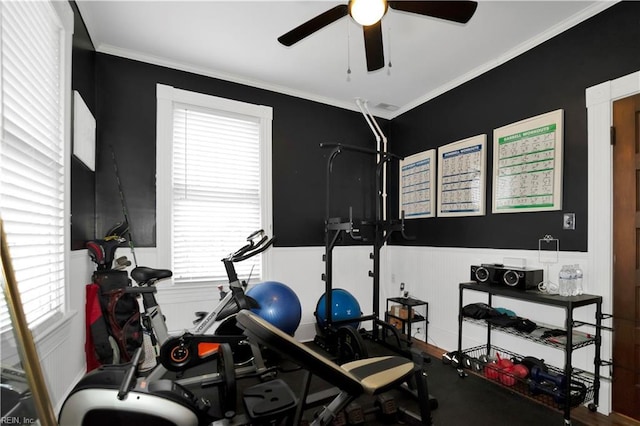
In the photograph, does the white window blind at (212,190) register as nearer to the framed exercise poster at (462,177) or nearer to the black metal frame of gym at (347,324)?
the black metal frame of gym at (347,324)

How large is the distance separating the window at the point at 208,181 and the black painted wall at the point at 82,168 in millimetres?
519

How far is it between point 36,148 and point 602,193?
354cm

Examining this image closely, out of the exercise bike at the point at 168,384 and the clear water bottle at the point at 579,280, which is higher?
the clear water bottle at the point at 579,280

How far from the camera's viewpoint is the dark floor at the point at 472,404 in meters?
2.04

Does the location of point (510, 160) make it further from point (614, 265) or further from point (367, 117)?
point (367, 117)

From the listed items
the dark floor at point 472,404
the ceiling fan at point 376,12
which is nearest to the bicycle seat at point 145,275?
the dark floor at point 472,404

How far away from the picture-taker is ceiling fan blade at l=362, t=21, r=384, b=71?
1824 mm

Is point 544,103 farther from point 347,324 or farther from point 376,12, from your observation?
point 347,324

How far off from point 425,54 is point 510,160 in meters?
1.23

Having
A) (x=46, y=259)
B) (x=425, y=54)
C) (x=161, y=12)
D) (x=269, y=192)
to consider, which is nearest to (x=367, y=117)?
(x=425, y=54)

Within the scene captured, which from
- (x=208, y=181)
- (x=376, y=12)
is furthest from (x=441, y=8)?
(x=208, y=181)

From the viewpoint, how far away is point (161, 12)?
2.30 meters

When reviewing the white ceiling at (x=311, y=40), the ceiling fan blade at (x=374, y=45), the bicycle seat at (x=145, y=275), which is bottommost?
the bicycle seat at (x=145, y=275)

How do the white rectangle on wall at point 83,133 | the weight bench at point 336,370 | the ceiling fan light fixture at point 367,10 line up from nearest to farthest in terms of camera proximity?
the weight bench at point 336,370, the ceiling fan light fixture at point 367,10, the white rectangle on wall at point 83,133
